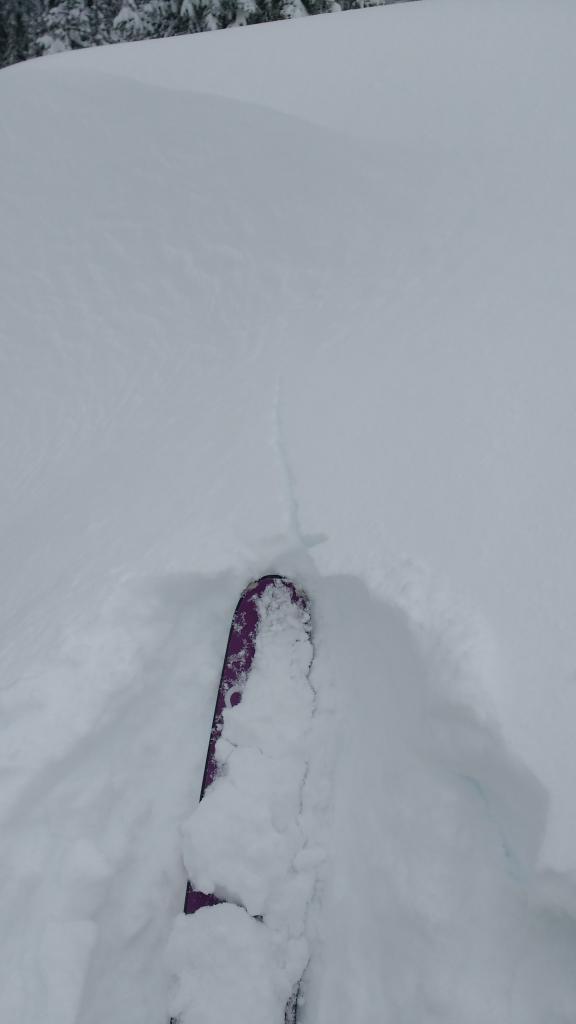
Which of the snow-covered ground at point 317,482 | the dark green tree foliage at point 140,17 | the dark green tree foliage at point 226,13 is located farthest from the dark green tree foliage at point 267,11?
the snow-covered ground at point 317,482

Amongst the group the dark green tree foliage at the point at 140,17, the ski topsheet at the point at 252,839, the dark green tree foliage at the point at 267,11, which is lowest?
the ski topsheet at the point at 252,839

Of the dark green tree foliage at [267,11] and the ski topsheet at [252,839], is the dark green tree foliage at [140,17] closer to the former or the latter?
the dark green tree foliage at [267,11]

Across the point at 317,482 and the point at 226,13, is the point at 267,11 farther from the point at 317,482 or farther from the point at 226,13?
the point at 317,482

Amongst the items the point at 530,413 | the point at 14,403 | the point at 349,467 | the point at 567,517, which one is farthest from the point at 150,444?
the point at 567,517

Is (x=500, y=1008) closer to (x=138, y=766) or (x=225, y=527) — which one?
(x=138, y=766)

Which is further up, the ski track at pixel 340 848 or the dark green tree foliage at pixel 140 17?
the dark green tree foliage at pixel 140 17

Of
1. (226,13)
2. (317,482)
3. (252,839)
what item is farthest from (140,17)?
(252,839)

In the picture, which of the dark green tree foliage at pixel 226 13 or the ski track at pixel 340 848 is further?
the dark green tree foliage at pixel 226 13
